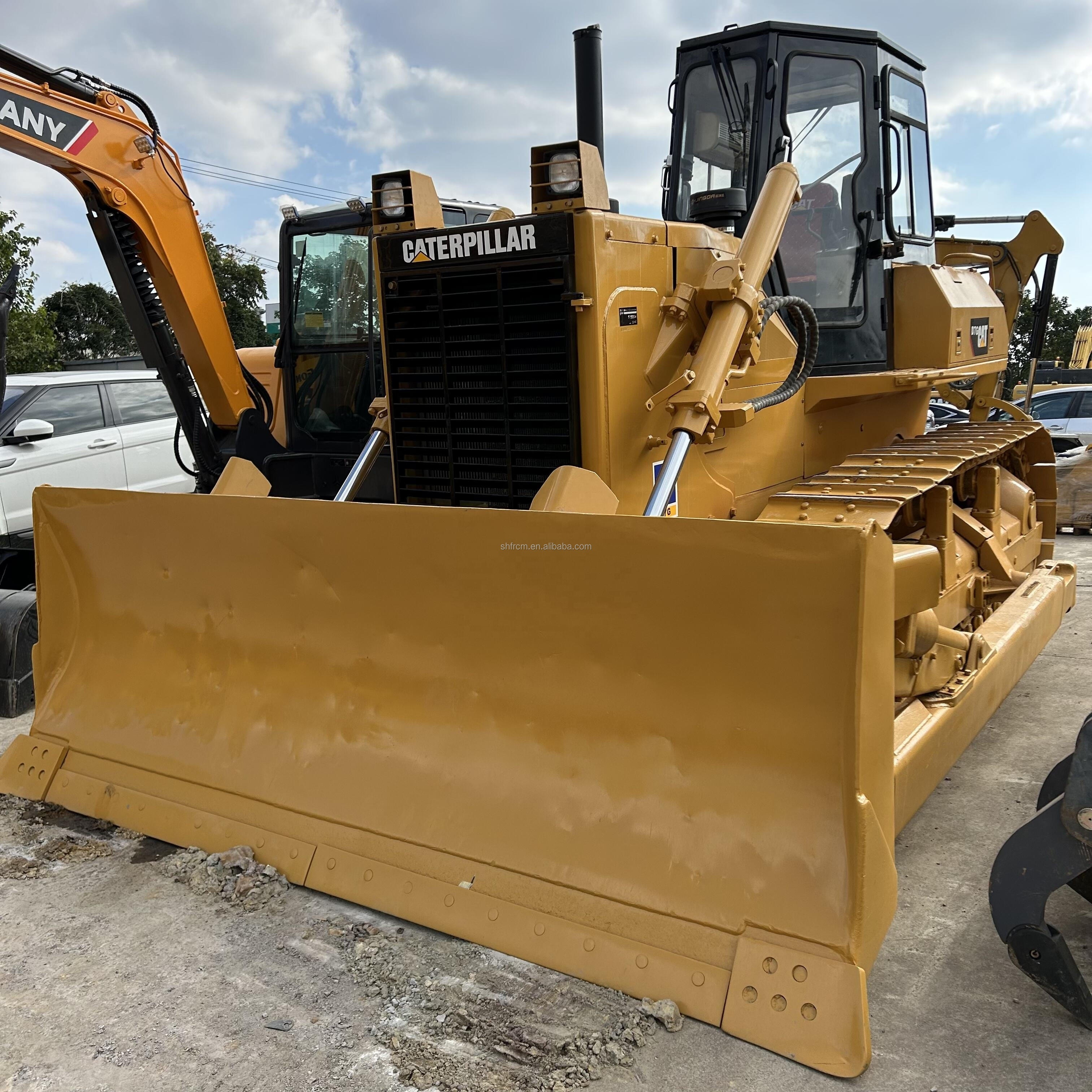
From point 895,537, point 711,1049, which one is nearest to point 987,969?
point 711,1049

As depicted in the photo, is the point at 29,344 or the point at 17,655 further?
the point at 29,344

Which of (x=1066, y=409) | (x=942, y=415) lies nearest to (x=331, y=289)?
(x=1066, y=409)

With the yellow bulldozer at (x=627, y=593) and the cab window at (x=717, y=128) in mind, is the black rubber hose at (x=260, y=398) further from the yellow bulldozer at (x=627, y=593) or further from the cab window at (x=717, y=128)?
the cab window at (x=717, y=128)

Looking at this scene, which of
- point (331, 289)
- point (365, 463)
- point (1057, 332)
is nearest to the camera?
point (365, 463)

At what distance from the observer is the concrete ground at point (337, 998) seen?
244 cm

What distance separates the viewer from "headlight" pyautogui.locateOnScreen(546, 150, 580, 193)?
3660 millimetres

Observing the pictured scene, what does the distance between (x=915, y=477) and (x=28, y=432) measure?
6665 millimetres

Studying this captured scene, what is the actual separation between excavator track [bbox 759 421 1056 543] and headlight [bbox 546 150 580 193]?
142cm

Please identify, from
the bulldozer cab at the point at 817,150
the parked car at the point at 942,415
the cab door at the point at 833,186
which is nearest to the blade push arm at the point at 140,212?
the bulldozer cab at the point at 817,150

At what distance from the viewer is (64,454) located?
8086 millimetres

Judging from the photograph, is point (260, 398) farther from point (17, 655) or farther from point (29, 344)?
point (29, 344)

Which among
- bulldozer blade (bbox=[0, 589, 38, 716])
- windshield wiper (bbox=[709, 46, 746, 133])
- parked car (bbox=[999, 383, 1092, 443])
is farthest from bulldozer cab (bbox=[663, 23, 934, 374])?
parked car (bbox=[999, 383, 1092, 443])

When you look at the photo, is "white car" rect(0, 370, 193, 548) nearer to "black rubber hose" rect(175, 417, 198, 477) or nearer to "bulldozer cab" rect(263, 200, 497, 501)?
"black rubber hose" rect(175, 417, 198, 477)

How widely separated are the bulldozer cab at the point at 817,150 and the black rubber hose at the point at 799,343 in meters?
0.39
